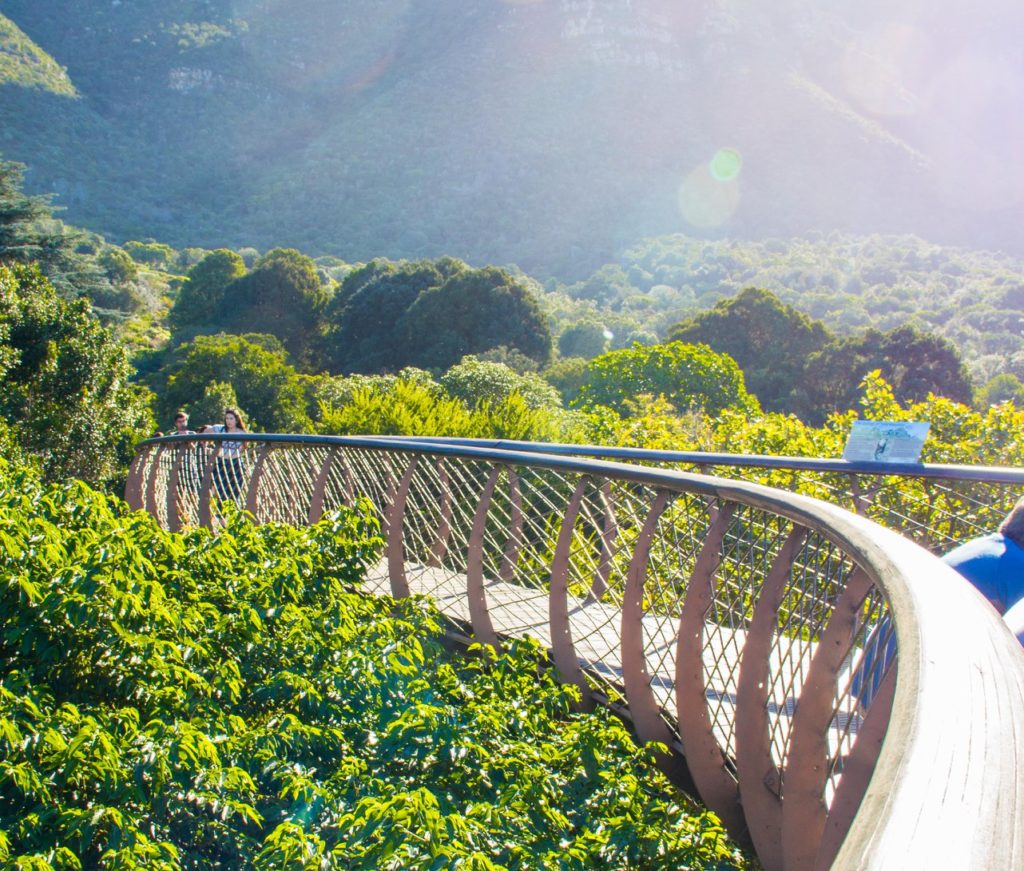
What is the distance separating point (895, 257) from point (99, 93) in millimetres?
87835

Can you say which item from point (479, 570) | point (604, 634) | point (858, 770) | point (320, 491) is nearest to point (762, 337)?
point (320, 491)

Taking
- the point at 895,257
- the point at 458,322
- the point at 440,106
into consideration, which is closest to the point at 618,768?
the point at 458,322

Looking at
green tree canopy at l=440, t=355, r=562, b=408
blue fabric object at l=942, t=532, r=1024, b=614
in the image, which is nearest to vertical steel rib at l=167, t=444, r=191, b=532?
blue fabric object at l=942, t=532, r=1024, b=614

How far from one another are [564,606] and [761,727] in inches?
42.0

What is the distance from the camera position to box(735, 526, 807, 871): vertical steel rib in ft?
7.00

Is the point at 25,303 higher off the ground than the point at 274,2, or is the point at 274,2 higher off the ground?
the point at 274,2

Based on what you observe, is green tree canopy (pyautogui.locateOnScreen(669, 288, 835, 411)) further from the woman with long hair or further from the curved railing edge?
the curved railing edge

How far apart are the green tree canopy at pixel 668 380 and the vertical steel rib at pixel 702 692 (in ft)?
75.6

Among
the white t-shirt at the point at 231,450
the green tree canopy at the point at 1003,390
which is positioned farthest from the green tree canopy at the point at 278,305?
the white t-shirt at the point at 231,450

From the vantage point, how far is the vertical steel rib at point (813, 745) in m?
1.76

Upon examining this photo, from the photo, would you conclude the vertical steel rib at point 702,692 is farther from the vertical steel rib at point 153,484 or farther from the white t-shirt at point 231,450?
the vertical steel rib at point 153,484

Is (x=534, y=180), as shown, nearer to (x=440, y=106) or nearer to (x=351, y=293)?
(x=440, y=106)

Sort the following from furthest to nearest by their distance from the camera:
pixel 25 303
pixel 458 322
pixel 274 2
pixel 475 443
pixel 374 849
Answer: pixel 274 2
pixel 458 322
pixel 25 303
pixel 475 443
pixel 374 849

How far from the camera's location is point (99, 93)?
9469 cm
